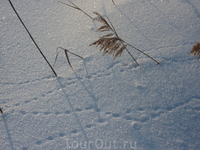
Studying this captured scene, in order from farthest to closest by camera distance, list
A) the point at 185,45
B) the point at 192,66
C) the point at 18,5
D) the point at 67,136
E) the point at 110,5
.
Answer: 1. the point at 18,5
2. the point at 110,5
3. the point at 185,45
4. the point at 192,66
5. the point at 67,136

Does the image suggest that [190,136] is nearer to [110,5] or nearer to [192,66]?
[192,66]

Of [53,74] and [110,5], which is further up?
[110,5]

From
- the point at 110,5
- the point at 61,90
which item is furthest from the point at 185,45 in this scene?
the point at 61,90

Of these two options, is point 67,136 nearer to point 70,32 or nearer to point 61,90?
point 61,90

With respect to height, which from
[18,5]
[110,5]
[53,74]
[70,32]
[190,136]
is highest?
[18,5]

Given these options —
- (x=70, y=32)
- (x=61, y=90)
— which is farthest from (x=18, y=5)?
(x=61, y=90)

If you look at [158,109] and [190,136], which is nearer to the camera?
[190,136]

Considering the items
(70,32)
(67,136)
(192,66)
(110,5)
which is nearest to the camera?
(67,136)
